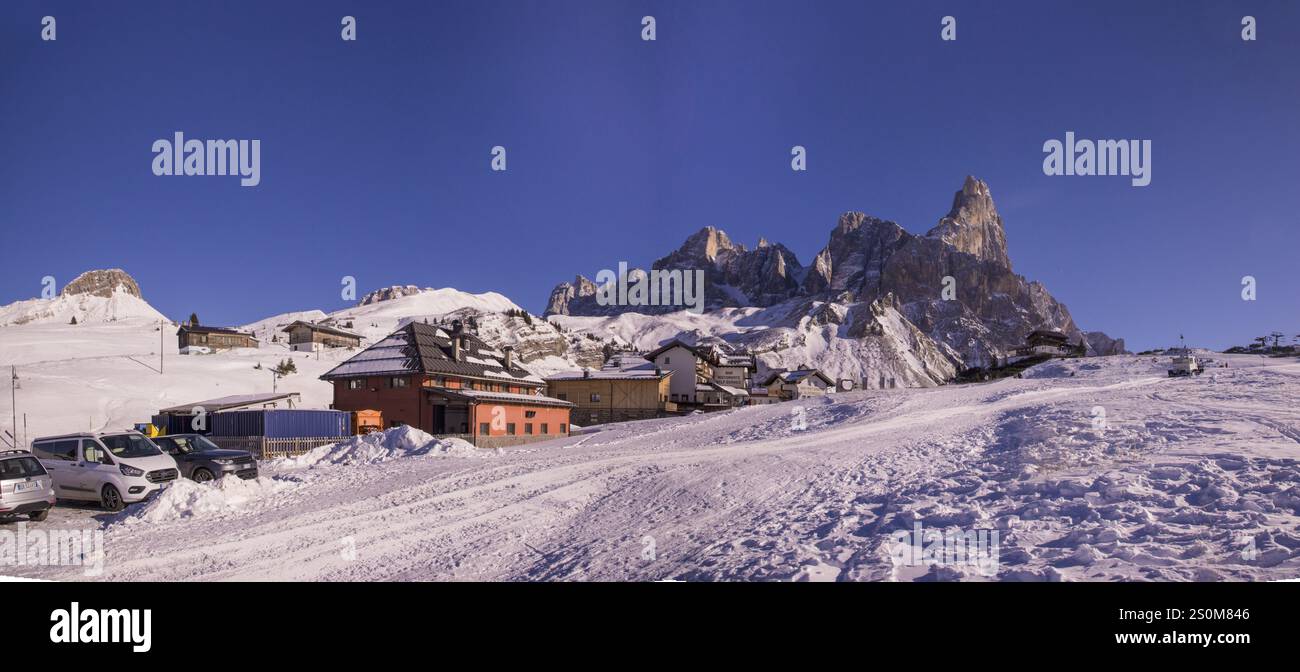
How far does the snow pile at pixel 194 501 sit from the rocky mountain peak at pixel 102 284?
21335 centimetres

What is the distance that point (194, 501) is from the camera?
55.1 ft

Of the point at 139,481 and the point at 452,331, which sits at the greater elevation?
the point at 452,331

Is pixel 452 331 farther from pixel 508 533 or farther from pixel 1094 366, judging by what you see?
pixel 1094 366

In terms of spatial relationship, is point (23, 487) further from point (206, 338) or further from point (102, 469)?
point (206, 338)

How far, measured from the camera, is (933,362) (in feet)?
594

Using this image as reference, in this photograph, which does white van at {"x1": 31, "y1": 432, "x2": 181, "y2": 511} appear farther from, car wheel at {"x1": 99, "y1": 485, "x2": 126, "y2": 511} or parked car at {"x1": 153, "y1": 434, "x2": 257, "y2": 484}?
parked car at {"x1": 153, "y1": 434, "x2": 257, "y2": 484}

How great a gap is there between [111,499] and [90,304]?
674ft

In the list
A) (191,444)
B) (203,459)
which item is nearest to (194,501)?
(203,459)

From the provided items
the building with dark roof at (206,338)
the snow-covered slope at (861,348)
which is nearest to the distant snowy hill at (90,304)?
the building with dark roof at (206,338)

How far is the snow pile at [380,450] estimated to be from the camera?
1125 inches

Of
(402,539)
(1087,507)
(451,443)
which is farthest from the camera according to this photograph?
(451,443)

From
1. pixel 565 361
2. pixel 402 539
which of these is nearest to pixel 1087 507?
pixel 402 539

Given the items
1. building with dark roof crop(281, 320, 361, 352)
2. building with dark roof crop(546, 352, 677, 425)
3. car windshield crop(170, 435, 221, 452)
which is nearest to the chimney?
building with dark roof crop(546, 352, 677, 425)
